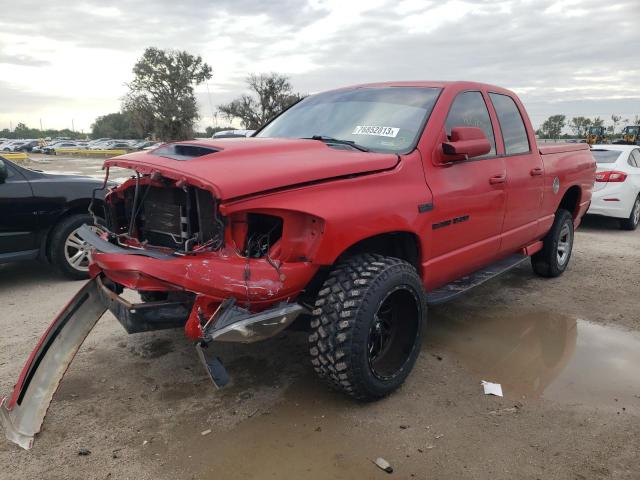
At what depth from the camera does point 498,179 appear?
4.06 m

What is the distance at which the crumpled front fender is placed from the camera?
2809 mm

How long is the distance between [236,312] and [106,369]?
150 cm

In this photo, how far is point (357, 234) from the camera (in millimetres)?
2871

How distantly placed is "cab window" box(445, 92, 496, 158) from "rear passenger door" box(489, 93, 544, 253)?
0.18 m

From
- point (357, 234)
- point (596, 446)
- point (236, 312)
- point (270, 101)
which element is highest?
point (270, 101)

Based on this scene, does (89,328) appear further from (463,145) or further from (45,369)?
(463,145)

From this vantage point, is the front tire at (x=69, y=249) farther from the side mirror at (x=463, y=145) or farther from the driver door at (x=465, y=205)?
the side mirror at (x=463, y=145)

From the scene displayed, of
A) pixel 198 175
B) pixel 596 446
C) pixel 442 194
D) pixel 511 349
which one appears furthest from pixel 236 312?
pixel 511 349

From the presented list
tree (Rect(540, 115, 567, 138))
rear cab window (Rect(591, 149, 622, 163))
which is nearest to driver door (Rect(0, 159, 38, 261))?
rear cab window (Rect(591, 149, 622, 163))

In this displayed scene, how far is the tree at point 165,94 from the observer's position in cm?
5509

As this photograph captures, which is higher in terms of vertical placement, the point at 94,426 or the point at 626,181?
the point at 626,181

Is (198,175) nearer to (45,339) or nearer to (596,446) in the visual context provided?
(45,339)

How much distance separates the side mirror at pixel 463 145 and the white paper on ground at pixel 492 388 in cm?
150

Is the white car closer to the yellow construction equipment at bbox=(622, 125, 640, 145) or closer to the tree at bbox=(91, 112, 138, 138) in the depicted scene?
the yellow construction equipment at bbox=(622, 125, 640, 145)
